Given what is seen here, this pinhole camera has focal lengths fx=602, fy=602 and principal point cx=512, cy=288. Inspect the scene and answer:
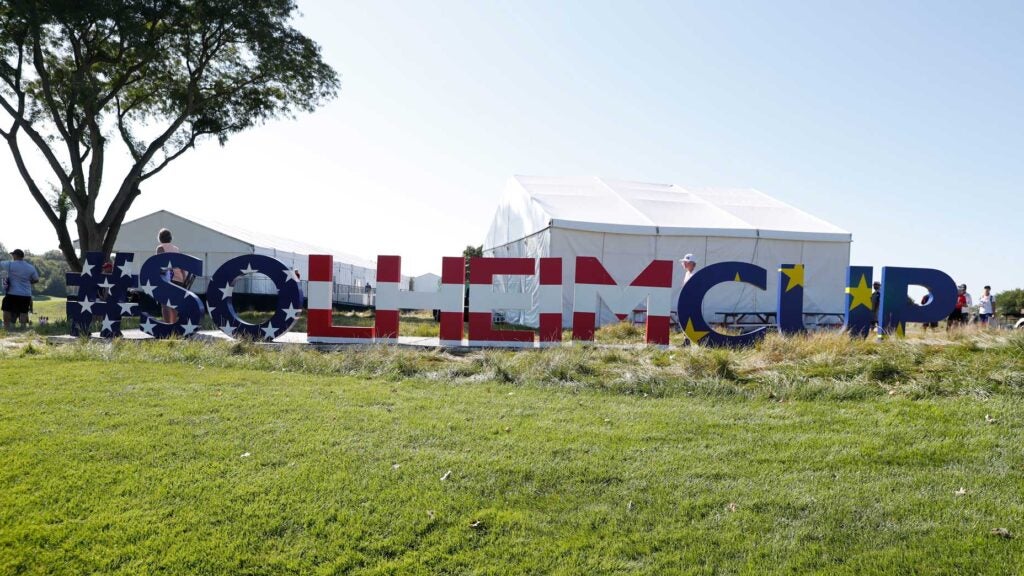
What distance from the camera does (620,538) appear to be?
108 inches

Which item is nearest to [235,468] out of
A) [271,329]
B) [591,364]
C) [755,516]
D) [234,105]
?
[755,516]

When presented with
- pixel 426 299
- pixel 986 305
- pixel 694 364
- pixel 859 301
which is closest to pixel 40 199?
pixel 426 299

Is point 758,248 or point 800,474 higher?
point 758,248

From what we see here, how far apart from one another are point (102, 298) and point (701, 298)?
386 inches

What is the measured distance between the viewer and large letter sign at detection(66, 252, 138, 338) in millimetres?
9773

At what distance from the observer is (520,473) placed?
3.46m

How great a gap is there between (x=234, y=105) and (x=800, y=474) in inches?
742

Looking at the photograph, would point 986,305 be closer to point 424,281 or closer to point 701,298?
point 701,298

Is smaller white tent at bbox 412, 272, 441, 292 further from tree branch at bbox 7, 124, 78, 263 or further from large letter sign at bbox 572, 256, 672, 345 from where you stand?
large letter sign at bbox 572, 256, 672, 345

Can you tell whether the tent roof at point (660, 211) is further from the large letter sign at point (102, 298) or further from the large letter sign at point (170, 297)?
the large letter sign at point (102, 298)

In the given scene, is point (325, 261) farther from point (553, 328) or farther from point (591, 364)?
point (591, 364)

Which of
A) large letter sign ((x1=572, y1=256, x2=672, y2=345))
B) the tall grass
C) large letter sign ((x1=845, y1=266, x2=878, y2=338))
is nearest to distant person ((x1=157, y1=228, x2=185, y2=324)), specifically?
the tall grass

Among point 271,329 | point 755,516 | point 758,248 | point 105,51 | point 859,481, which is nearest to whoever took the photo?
point 755,516

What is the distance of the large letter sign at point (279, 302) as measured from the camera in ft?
31.3
